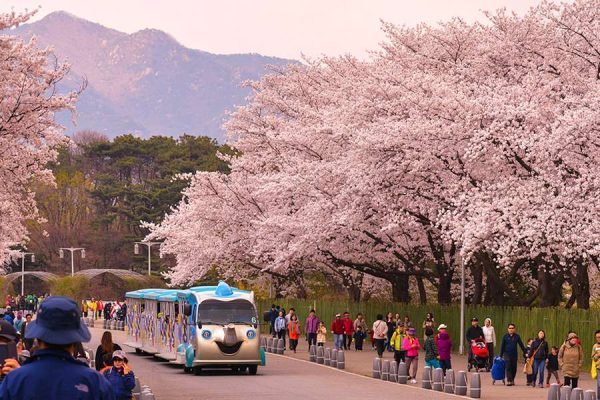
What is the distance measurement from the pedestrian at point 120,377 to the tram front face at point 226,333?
19353 mm

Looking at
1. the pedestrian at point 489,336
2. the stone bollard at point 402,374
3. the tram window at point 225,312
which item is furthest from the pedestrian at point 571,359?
the tram window at point 225,312

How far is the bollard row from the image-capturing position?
90.2 feet

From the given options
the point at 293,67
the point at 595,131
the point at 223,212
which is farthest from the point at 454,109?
the point at 293,67

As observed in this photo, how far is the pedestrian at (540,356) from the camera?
3091 centimetres

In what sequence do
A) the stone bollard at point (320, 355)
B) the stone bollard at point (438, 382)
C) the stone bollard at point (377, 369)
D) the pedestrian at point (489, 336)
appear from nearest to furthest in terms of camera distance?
the stone bollard at point (438, 382)
the stone bollard at point (377, 369)
the pedestrian at point (489, 336)
the stone bollard at point (320, 355)

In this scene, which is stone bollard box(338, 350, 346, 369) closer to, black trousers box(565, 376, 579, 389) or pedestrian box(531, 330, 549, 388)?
pedestrian box(531, 330, 549, 388)

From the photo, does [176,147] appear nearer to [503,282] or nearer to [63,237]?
[63,237]

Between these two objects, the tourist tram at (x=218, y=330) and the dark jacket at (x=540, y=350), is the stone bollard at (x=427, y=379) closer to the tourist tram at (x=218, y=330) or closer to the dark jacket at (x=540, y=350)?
the dark jacket at (x=540, y=350)

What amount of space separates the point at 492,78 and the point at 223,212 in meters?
20.2

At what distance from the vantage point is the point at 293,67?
6431cm

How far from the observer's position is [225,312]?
36250 mm

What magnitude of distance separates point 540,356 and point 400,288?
2426 centimetres

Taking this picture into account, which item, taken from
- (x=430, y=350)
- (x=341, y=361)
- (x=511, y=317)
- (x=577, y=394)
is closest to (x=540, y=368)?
(x=430, y=350)

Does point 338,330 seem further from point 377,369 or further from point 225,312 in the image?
point 377,369
